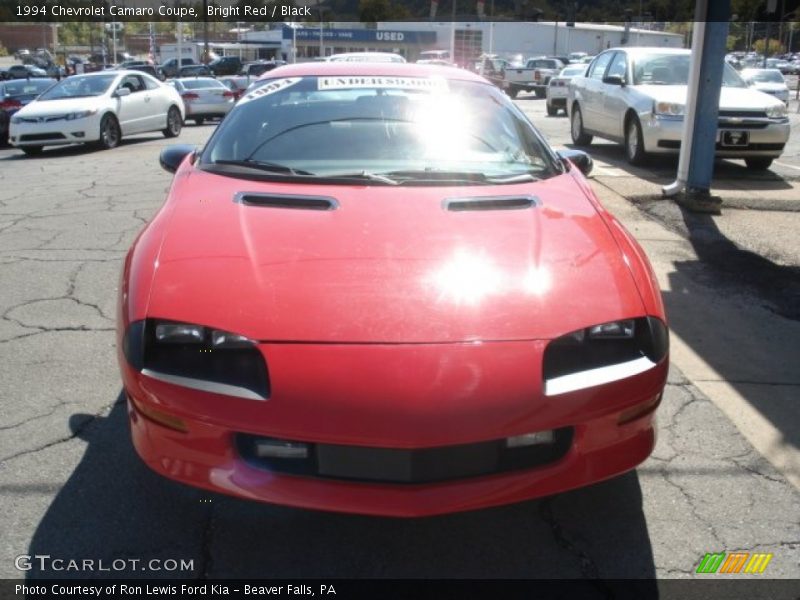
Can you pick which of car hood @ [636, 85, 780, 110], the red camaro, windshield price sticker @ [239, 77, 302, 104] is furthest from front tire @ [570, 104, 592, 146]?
the red camaro

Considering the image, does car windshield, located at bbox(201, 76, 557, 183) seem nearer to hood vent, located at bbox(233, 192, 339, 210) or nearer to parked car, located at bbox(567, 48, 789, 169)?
hood vent, located at bbox(233, 192, 339, 210)

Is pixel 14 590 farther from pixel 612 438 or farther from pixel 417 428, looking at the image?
pixel 612 438

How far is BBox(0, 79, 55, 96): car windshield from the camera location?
1716 centimetres

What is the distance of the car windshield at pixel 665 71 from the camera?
35.5ft

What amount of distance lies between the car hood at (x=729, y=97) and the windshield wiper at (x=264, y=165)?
24.7 feet

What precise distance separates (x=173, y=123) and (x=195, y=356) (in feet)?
51.9

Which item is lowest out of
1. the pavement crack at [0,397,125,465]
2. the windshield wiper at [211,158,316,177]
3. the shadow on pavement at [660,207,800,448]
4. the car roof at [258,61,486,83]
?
the pavement crack at [0,397,125,465]

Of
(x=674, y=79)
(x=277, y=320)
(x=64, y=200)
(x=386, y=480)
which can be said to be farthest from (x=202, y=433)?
(x=674, y=79)

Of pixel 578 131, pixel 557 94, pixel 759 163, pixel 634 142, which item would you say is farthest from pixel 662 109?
pixel 557 94

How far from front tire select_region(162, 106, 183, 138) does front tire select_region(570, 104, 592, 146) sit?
336 inches

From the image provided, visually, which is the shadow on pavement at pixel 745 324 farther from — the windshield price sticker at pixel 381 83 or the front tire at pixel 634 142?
the front tire at pixel 634 142

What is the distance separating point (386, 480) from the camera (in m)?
2.37

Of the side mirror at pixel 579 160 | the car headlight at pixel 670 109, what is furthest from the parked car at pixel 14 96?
the side mirror at pixel 579 160

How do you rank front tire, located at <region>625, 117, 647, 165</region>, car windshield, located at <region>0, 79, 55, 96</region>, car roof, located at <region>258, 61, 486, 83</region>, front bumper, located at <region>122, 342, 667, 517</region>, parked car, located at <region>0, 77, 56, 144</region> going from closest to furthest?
front bumper, located at <region>122, 342, 667, 517</region> < car roof, located at <region>258, 61, 486, 83</region> < front tire, located at <region>625, 117, 647, 165</region> < parked car, located at <region>0, 77, 56, 144</region> < car windshield, located at <region>0, 79, 55, 96</region>
